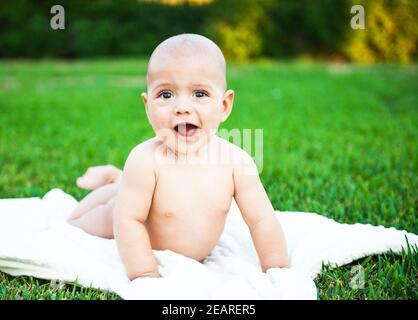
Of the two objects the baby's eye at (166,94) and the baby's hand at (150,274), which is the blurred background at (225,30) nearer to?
the baby's eye at (166,94)

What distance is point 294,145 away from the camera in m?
4.29

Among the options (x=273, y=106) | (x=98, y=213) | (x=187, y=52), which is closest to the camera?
(x=187, y=52)

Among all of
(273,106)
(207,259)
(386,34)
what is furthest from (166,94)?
(386,34)

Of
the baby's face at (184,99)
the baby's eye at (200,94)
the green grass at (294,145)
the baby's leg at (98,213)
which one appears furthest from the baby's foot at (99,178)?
the baby's eye at (200,94)

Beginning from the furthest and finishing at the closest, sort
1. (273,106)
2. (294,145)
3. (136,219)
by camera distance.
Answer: (273,106) → (294,145) → (136,219)

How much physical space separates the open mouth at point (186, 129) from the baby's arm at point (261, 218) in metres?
0.22

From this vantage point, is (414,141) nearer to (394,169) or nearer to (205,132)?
(394,169)

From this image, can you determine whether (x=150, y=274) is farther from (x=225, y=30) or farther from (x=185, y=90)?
(x=225, y=30)

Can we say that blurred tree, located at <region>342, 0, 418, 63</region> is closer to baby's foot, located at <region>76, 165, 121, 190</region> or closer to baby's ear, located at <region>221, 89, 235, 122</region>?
baby's foot, located at <region>76, 165, 121, 190</region>

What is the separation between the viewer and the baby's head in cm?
170

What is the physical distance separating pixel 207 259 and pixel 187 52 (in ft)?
2.66

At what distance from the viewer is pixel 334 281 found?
1813 millimetres

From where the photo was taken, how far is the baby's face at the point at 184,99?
1700 mm
